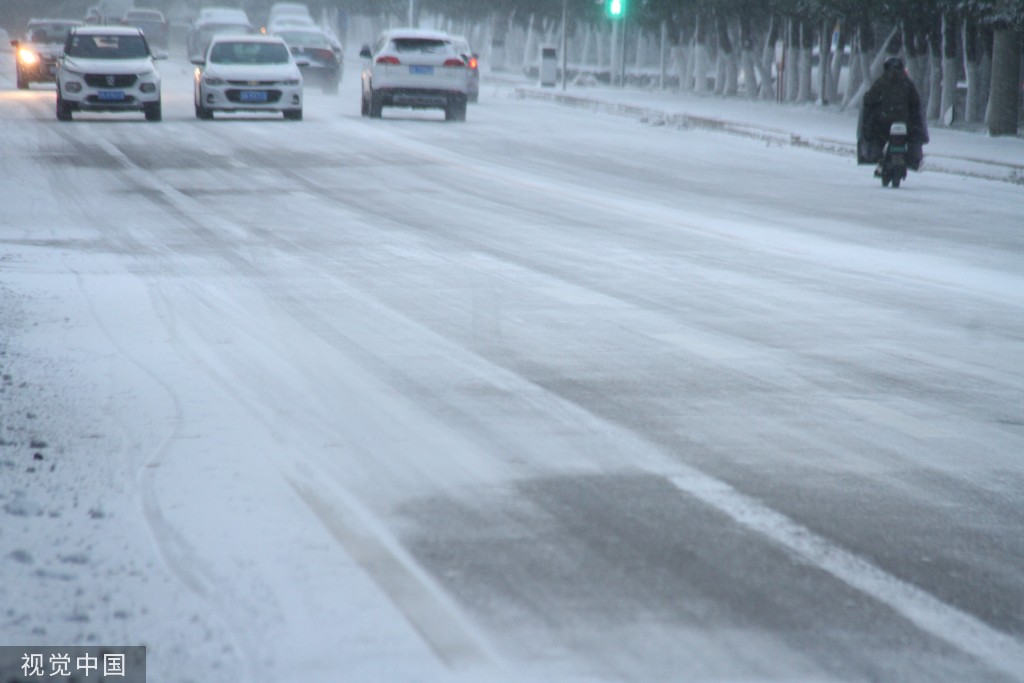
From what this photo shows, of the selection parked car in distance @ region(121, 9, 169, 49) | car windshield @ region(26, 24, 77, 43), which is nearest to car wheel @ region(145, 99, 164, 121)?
car windshield @ region(26, 24, 77, 43)

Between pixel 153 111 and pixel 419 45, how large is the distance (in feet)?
21.0

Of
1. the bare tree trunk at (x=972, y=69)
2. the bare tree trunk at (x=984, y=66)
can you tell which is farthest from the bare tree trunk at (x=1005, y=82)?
the bare tree trunk at (x=972, y=69)

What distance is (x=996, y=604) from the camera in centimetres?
450

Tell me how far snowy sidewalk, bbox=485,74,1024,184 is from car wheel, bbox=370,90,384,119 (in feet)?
20.5

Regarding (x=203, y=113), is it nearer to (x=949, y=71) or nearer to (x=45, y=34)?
(x=45, y=34)

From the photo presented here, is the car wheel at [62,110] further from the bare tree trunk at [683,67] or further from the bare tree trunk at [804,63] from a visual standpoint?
the bare tree trunk at [683,67]

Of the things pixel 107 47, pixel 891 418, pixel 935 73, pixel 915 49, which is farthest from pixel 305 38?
pixel 891 418

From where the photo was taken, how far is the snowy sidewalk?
24016 millimetres

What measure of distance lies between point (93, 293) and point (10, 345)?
1766mm

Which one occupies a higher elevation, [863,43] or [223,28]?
[223,28]

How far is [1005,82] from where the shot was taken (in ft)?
97.6

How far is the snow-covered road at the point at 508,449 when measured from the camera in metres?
4.17

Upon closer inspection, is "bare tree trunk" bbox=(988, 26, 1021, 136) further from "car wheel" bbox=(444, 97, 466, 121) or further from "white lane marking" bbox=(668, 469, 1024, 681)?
"white lane marking" bbox=(668, 469, 1024, 681)

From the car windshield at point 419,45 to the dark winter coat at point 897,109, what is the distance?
13086mm
